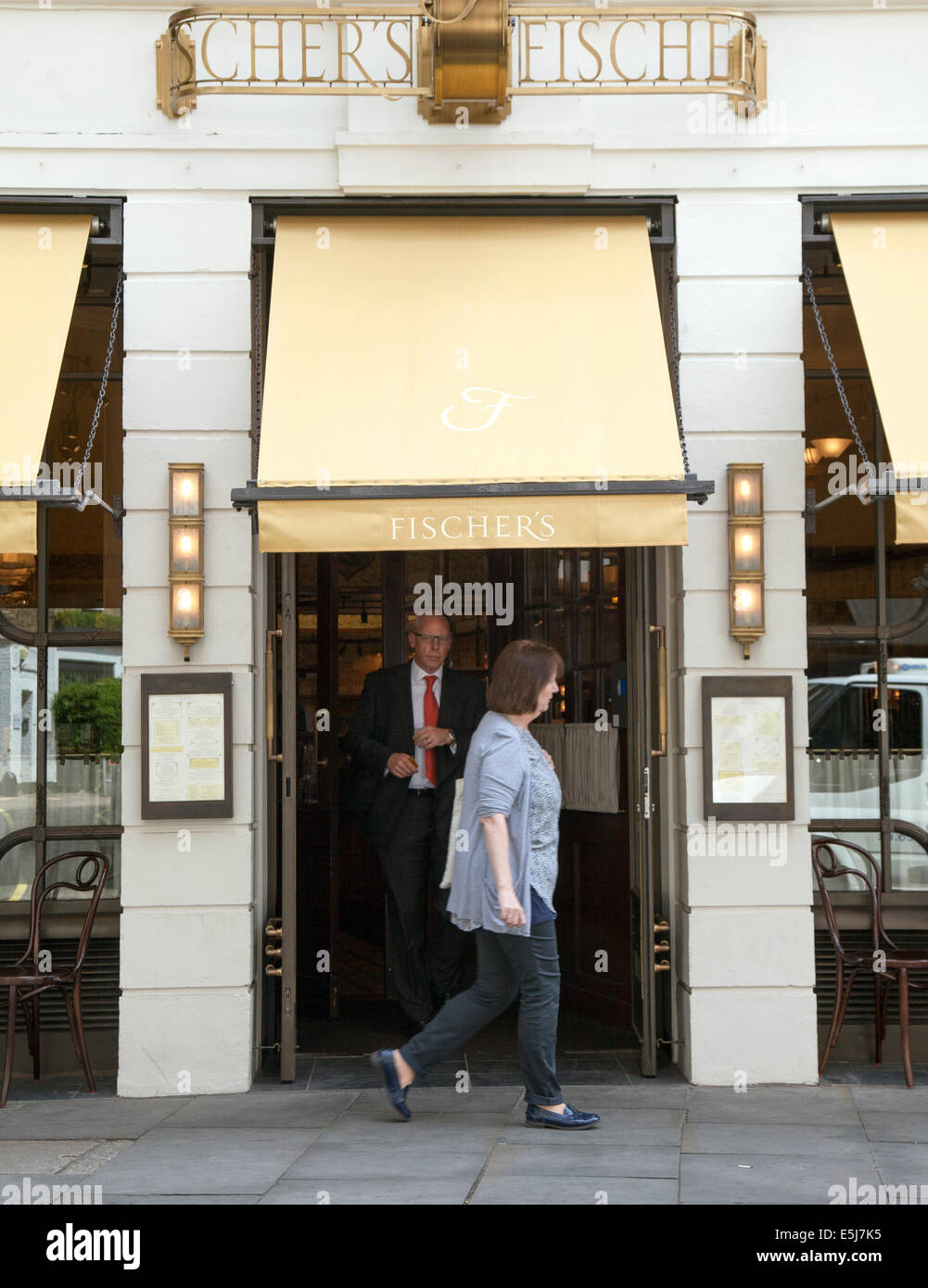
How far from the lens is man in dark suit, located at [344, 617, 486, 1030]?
23.7 feet

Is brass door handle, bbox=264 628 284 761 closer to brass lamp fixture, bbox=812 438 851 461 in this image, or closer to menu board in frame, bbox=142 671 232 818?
menu board in frame, bbox=142 671 232 818

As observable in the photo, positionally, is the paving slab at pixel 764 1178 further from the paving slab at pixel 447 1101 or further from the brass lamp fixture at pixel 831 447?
the brass lamp fixture at pixel 831 447

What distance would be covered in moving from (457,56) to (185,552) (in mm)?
2531

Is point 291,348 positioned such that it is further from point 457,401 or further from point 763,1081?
point 763,1081

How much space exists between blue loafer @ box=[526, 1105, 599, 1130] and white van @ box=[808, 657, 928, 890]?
2191 mm

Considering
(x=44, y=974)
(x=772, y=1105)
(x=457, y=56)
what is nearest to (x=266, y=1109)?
(x=44, y=974)

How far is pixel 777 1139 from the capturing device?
5.47 meters

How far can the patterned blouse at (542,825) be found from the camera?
221 inches

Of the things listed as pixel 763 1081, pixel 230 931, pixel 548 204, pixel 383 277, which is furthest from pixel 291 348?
pixel 763 1081

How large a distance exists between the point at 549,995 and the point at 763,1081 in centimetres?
142

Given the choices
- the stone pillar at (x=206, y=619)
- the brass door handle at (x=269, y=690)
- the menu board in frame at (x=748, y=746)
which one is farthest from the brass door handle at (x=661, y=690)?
the stone pillar at (x=206, y=619)

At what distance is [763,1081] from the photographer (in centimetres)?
639

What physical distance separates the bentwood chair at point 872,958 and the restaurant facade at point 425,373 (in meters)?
0.11

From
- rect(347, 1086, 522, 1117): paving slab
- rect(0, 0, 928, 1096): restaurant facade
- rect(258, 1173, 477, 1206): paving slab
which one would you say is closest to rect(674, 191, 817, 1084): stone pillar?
rect(0, 0, 928, 1096): restaurant facade
